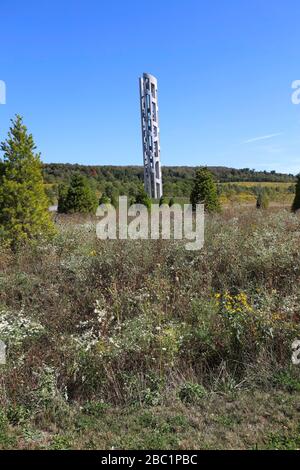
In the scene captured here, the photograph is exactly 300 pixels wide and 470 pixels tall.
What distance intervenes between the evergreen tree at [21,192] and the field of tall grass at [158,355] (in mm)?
2191

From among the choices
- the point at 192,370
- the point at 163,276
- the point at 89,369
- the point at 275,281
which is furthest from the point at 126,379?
the point at 275,281

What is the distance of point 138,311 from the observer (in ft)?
16.2

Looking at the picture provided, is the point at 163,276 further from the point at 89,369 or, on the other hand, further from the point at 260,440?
the point at 260,440

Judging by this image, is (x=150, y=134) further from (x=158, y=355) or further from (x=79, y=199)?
(x=158, y=355)

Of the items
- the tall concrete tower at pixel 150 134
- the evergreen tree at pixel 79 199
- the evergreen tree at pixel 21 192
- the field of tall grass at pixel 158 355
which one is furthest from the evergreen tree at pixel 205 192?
the field of tall grass at pixel 158 355

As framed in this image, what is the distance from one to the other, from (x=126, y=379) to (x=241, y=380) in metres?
1.14

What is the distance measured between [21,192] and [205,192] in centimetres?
955

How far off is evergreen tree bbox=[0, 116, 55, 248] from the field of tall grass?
219 cm

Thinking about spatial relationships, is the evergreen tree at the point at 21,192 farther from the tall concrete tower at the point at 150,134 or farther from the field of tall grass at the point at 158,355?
the tall concrete tower at the point at 150,134

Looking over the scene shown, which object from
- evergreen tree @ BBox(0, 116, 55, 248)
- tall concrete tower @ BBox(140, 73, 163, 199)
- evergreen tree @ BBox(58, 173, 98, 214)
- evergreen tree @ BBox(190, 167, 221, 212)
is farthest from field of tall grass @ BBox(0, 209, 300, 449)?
tall concrete tower @ BBox(140, 73, 163, 199)

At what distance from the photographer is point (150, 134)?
20.0 m

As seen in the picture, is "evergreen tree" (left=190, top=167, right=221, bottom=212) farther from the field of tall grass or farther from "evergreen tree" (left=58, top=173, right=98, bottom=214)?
the field of tall grass

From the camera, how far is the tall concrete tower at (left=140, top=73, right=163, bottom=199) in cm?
1956

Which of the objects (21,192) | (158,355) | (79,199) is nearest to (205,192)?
(79,199)
